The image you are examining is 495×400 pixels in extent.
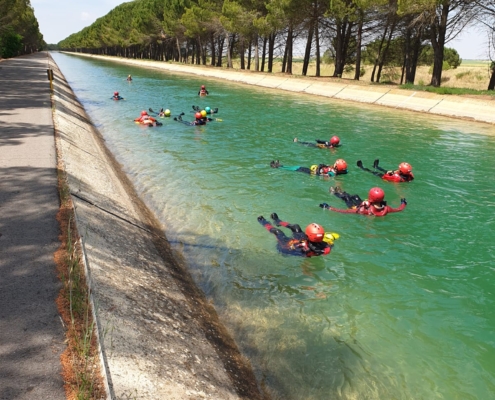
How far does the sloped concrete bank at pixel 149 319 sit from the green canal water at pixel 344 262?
1.86ft

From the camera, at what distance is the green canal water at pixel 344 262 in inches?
Answer: 239

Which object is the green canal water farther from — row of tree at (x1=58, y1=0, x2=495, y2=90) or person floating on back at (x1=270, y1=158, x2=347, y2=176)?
row of tree at (x1=58, y1=0, x2=495, y2=90)

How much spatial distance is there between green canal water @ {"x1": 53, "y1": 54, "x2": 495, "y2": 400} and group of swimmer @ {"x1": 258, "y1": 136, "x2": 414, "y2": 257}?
9.8 inches

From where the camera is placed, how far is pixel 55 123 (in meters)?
16.5

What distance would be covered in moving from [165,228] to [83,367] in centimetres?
659

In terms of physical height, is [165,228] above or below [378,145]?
below

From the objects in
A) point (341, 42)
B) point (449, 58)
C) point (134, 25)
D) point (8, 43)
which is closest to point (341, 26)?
point (341, 42)

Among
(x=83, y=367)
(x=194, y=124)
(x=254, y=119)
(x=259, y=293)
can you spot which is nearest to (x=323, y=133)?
(x=254, y=119)

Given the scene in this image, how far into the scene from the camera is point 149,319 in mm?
5414

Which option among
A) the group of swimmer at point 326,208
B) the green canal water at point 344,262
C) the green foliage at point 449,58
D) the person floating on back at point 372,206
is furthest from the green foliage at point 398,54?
the person floating on back at point 372,206

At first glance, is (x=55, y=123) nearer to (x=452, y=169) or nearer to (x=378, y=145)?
(x=378, y=145)

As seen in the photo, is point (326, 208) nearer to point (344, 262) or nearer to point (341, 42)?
point (344, 262)

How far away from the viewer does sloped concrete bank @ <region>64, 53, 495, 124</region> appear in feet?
95.2

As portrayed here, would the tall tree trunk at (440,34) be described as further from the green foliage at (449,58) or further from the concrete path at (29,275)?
the concrete path at (29,275)
